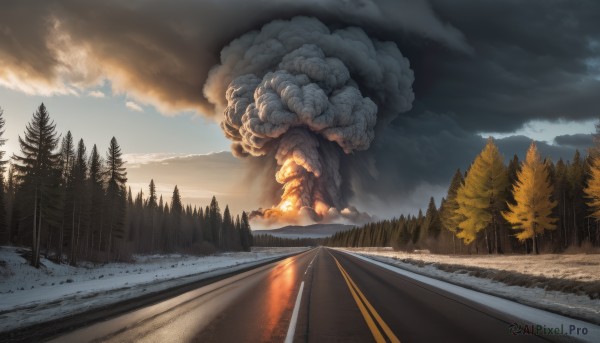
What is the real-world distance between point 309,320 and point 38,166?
34639 mm

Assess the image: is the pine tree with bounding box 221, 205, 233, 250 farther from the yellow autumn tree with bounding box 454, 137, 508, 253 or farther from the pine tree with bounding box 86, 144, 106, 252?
the yellow autumn tree with bounding box 454, 137, 508, 253

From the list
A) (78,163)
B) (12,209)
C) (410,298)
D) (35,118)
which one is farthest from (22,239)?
(410,298)

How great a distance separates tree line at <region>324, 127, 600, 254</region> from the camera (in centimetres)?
3806

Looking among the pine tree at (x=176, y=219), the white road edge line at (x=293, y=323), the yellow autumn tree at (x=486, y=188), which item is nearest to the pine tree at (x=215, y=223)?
the pine tree at (x=176, y=219)

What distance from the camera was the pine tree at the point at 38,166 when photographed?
32.9 m

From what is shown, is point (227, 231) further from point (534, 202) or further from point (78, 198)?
point (534, 202)

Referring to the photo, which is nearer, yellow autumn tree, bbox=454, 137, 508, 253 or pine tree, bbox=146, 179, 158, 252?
yellow autumn tree, bbox=454, 137, 508, 253

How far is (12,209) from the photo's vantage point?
169 feet

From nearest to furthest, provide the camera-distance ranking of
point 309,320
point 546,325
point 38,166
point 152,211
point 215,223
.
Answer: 1. point 546,325
2. point 309,320
3. point 38,166
4. point 152,211
5. point 215,223

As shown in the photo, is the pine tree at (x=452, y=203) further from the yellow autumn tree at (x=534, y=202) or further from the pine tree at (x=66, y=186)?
the pine tree at (x=66, y=186)

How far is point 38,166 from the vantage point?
110 ft

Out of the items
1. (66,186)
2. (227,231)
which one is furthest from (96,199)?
(227,231)

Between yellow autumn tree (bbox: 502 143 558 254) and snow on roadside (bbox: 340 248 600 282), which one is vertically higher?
yellow autumn tree (bbox: 502 143 558 254)

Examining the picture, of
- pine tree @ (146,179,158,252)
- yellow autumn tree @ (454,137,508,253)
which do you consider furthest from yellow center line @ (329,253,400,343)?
pine tree @ (146,179,158,252)
